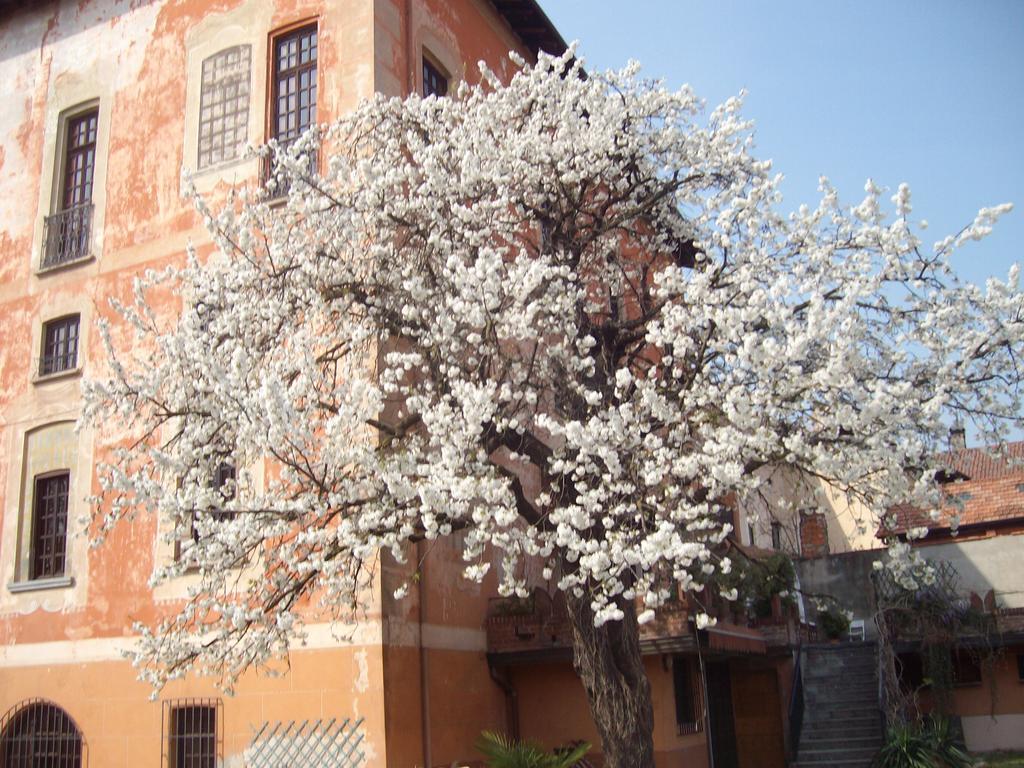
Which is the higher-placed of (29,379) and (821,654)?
(29,379)

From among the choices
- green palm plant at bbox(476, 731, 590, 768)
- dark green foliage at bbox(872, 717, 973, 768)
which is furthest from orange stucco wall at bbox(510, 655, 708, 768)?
dark green foliage at bbox(872, 717, 973, 768)

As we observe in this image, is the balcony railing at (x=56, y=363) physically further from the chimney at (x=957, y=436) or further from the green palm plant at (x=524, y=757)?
the chimney at (x=957, y=436)

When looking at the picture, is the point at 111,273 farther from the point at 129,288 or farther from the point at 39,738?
the point at 39,738

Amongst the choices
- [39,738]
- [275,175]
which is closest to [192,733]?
[39,738]

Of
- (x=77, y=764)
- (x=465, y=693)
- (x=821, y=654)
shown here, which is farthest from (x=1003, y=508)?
(x=77, y=764)

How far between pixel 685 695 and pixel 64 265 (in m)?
12.9

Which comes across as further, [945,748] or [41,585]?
[945,748]

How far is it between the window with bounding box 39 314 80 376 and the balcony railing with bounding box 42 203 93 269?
3.37ft

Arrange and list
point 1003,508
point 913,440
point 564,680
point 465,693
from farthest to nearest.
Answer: point 1003,508 < point 564,680 < point 465,693 < point 913,440

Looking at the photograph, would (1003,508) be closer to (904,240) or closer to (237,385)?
(904,240)

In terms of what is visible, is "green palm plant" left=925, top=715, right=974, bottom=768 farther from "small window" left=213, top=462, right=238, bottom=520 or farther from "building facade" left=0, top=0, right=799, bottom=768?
"small window" left=213, top=462, right=238, bottom=520

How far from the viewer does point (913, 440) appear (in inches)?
407

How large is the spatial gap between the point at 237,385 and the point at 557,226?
4.29 m

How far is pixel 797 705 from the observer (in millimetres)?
22641
